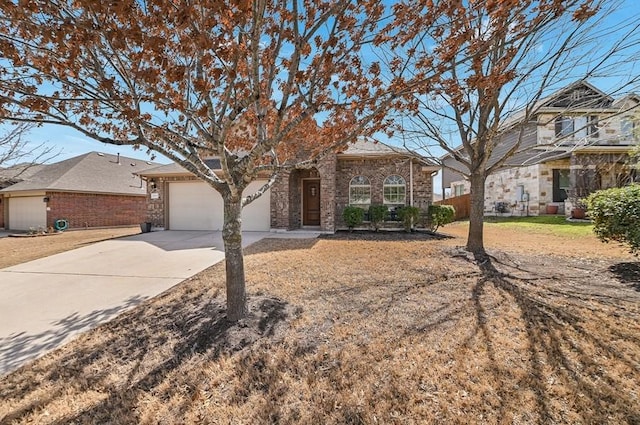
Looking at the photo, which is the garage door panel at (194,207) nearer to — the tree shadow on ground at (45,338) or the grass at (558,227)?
the tree shadow on ground at (45,338)

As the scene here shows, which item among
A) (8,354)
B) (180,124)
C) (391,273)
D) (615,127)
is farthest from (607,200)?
(615,127)

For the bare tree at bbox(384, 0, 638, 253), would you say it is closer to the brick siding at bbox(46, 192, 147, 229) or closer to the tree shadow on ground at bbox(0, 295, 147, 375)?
the tree shadow on ground at bbox(0, 295, 147, 375)

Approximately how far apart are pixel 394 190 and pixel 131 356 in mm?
11518

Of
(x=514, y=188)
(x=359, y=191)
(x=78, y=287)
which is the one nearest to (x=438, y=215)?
(x=359, y=191)

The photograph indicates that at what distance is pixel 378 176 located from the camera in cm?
1300

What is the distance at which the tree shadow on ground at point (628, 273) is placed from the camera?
17.1 ft

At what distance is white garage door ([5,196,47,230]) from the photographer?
54.3ft

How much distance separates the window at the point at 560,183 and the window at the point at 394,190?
37.0 feet

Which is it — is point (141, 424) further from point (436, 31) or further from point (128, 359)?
point (436, 31)

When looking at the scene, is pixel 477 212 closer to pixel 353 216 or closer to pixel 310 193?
pixel 353 216

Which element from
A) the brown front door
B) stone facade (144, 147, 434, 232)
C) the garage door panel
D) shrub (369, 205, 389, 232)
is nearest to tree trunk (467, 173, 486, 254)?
stone facade (144, 147, 434, 232)

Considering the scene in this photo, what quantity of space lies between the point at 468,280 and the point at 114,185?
2183 centimetres

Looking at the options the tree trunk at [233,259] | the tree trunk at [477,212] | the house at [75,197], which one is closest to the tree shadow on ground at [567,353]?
the tree trunk at [477,212]

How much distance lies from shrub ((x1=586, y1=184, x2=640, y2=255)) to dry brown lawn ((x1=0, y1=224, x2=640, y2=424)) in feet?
3.86
